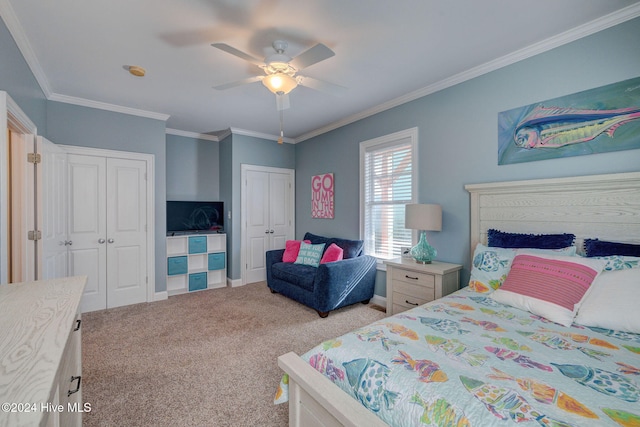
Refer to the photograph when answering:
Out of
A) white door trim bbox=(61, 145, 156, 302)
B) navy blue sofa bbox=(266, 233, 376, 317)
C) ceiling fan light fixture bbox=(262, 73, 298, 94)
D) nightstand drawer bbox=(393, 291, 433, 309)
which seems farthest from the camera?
white door trim bbox=(61, 145, 156, 302)

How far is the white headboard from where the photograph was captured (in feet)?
6.23

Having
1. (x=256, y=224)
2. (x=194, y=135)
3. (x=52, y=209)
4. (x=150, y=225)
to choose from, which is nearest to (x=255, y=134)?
(x=194, y=135)

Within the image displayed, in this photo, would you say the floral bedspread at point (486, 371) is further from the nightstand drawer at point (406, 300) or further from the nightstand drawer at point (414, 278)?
the nightstand drawer at point (406, 300)

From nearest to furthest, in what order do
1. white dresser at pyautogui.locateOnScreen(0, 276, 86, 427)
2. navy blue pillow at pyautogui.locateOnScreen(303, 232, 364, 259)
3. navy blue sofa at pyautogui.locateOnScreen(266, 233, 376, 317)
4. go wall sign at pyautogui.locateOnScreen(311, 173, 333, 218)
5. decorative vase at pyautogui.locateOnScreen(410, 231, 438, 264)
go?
white dresser at pyautogui.locateOnScreen(0, 276, 86, 427)
decorative vase at pyautogui.locateOnScreen(410, 231, 438, 264)
navy blue sofa at pyautogui.locateOnScreen(266, 233, 376, 317)
navy blue pillow at pyautogui.locateOnScreen(303, 232, 364, 259)
go wall sign at pyautogui.locateOnScreen(311, 173, 333, 218)

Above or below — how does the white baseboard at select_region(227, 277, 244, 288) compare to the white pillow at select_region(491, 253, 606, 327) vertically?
below

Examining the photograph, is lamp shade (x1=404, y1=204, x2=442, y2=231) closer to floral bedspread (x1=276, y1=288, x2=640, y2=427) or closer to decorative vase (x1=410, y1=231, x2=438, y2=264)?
decorative vase (x1=410, y1=231, x2=438, y2=264)

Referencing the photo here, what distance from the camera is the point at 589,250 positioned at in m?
1.93

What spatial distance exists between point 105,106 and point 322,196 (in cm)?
319

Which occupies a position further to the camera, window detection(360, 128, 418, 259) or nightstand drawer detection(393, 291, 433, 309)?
window detection(360, 128, 418, 259)

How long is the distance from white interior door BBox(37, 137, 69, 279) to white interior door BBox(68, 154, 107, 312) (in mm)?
90

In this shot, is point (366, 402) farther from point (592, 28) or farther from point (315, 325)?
point (592, 28)

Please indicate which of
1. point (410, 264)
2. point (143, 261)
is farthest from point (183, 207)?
point (410, 264)

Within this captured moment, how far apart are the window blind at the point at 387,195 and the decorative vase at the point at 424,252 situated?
0.49m

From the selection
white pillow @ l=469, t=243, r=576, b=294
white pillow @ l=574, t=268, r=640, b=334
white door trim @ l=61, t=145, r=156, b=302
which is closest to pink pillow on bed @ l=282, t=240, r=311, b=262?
white door trim @ l=61, t=145, r=156, b=302
